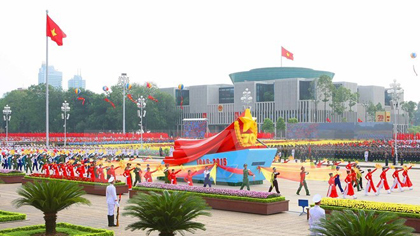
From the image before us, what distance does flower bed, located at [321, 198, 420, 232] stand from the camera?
12.7 metres

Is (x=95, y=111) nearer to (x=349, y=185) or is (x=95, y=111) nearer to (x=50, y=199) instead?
(x=349, y=185)

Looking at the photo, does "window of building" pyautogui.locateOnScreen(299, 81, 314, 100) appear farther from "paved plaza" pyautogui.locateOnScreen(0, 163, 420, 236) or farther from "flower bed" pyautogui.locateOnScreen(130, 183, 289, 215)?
"flower bed" pyautogui.locateOnScreen(130, 183, 289, 215)

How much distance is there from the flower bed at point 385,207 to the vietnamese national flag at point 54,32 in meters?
25.3

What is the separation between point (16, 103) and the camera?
326 ft

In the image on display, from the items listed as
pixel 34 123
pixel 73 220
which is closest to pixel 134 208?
pixel 73 220

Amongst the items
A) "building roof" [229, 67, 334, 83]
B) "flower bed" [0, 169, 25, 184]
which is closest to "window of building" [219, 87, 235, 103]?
"building roof" [229, 67, 334, 83]

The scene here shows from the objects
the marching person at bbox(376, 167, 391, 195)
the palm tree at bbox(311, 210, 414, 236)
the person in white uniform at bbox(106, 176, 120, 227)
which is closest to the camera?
the palm tree at bbox(311, 210, 414, 236)

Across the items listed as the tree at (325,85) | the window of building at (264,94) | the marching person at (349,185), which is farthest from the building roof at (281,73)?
the marching person at (349,185)

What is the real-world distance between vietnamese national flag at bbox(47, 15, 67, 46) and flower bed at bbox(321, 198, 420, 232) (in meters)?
25.3

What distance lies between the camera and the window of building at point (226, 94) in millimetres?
87688

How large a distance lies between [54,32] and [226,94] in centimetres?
5561

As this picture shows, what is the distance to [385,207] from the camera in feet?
43.5

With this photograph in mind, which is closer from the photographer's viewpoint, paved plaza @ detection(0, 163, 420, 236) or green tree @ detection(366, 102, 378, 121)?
paved plaza @ detection(0, 163, 420, 236)

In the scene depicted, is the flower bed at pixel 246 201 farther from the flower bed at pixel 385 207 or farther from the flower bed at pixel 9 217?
the flower bed at pixel 9 217
